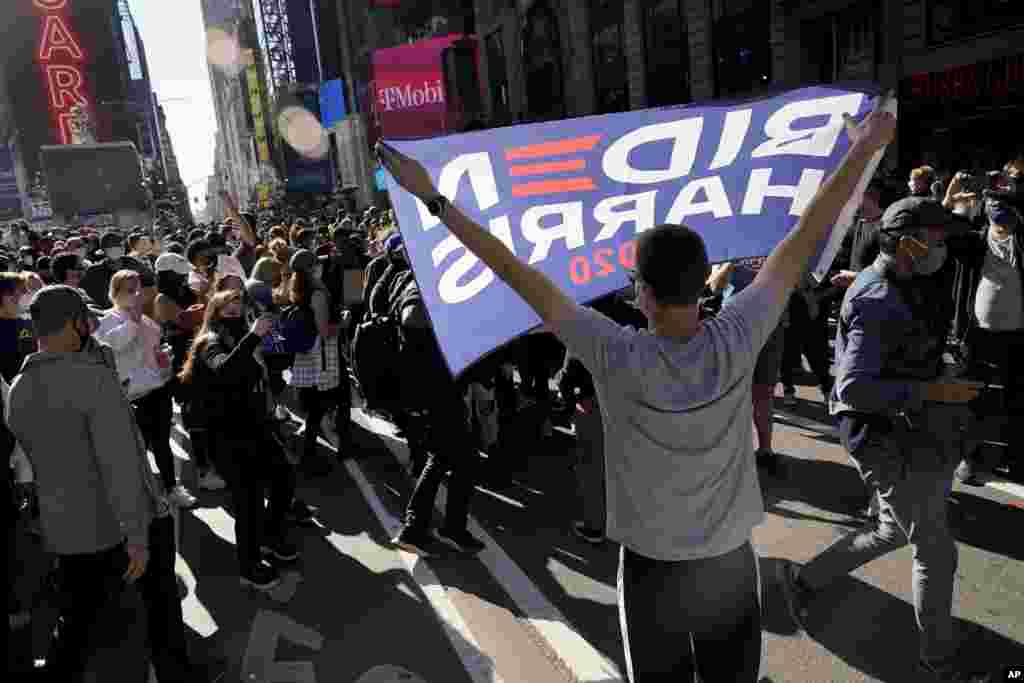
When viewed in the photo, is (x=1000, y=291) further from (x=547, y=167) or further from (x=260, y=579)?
(x=260, y=579)

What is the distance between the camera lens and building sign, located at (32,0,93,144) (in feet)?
259

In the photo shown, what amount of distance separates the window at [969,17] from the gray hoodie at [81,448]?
15.1 m

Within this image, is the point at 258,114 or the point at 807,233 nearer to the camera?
the point at 807,233

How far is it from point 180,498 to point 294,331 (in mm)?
1696

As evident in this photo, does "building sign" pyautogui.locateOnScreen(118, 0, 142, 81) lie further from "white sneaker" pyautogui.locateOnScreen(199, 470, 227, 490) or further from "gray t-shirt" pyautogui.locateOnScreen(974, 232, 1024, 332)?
"gray t-shirt" pyautogui.locateOnScreen(974, 232, 1024, 332)

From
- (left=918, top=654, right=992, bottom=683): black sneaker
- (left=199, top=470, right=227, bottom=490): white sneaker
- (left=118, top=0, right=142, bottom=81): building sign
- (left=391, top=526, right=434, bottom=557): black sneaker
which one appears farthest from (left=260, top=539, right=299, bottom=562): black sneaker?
(left=118, top=0, right=142, bottom=81): building sign

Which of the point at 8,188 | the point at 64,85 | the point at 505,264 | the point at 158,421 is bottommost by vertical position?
the point at 158,421

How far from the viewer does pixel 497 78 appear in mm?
33094

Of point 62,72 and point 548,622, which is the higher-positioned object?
point 62,72

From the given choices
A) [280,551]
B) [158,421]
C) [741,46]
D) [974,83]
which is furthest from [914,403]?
[741,46]

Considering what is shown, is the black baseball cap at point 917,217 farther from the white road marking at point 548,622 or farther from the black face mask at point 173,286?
the black face mask at point 173,286

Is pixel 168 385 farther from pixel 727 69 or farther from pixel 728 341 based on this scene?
pixel 727 69

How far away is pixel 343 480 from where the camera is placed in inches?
267

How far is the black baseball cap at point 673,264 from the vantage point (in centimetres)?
203
